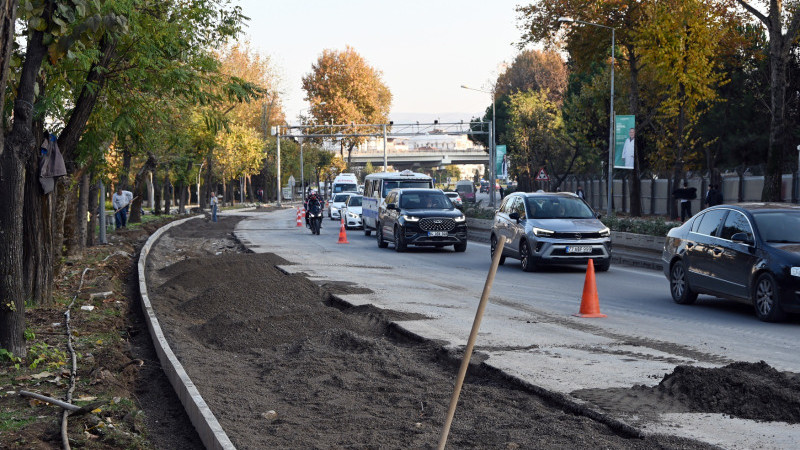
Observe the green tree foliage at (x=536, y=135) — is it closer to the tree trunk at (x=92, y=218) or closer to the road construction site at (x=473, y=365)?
the tree trunk at (x=92, y=218)

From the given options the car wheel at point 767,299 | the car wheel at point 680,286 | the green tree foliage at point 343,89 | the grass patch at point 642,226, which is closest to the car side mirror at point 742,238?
the car wheel at point 767,299

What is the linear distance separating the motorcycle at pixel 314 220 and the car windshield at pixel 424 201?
10012mm

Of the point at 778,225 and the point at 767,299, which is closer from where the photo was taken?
the point at 767,299

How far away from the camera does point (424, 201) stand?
2848cm

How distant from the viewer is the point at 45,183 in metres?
13.6

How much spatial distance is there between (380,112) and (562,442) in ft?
311

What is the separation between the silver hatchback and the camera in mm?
20234

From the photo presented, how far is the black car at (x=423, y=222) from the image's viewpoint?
2708 cm

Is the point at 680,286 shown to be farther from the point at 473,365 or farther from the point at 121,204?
the point at 121,204

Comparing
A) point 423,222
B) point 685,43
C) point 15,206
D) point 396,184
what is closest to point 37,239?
point 15,206

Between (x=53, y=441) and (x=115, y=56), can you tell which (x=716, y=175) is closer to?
(x=115, y=56)

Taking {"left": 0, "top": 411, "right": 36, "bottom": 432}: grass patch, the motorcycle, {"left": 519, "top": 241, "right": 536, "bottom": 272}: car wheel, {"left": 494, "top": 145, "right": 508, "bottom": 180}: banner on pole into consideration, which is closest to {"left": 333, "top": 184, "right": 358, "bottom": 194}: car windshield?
{"left": 494, "top": 145, "right": 508, "bottom": 180}: banner on pole

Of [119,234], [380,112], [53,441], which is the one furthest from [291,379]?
[380,112]

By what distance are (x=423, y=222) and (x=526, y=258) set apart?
21.7 ft
